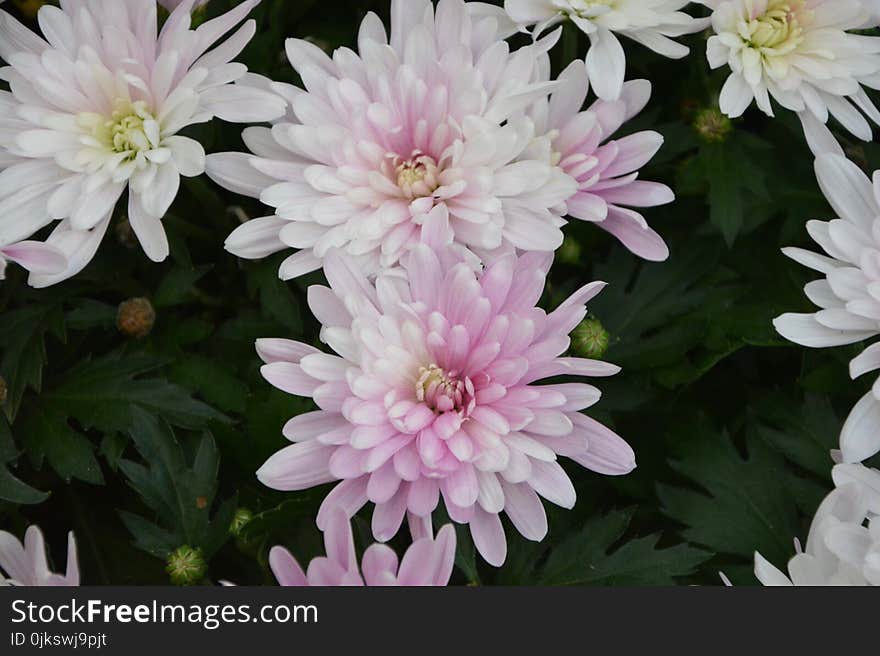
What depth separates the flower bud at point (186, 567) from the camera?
971mm

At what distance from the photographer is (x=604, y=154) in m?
0.93

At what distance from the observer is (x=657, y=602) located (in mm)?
872

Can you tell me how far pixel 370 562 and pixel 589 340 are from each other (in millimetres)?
357

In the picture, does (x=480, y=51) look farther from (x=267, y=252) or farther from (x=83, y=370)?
(x=83, y=370)

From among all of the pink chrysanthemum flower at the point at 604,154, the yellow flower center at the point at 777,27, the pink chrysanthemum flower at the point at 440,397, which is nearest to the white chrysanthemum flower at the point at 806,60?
the yellow flower center at the point at 777,27

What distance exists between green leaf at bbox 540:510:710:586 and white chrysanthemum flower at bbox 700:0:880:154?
45 cm

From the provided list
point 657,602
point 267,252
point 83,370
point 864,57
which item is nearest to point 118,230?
point 83,370

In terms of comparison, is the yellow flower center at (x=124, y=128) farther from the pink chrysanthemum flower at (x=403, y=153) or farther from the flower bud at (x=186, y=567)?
the flower bud at (x=186, y=567)

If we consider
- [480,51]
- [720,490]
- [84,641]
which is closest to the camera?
[84,641]

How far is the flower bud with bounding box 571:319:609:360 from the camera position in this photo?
102cm

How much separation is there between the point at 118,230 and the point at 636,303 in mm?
616

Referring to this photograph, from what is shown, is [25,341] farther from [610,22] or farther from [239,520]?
[610,22]

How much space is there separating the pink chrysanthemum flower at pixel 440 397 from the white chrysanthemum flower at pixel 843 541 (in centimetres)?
20

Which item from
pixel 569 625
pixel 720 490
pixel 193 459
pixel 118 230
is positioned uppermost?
pixel 118 230
